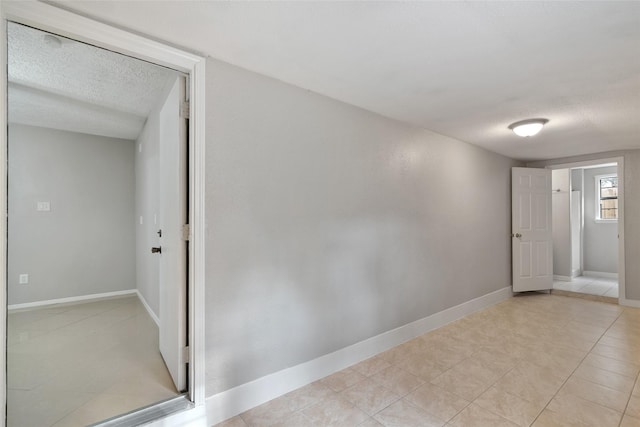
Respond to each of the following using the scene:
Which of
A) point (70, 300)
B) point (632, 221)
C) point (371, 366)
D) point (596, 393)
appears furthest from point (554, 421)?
point (70, 300)

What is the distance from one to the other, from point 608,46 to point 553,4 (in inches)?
27.2

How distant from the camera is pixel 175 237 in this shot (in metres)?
2.06

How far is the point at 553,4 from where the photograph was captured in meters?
1.43

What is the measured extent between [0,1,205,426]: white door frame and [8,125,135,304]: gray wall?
359cm

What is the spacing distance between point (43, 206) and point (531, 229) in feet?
24.2

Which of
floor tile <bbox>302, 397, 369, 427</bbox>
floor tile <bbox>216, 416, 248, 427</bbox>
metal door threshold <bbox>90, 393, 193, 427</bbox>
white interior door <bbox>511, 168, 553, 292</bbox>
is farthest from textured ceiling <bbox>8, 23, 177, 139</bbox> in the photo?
white interior door <bbox>511, 168, 553, 292</bbox>

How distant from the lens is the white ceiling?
1.50 metres

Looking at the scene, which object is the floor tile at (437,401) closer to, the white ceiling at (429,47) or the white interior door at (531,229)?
the white ceiling at (429,47)

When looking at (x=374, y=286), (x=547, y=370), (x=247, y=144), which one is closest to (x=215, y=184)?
(x=247, y=144)

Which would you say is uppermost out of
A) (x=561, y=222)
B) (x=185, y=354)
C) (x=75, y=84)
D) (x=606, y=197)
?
(x=75, y=84)

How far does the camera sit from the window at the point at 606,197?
6.30 metres

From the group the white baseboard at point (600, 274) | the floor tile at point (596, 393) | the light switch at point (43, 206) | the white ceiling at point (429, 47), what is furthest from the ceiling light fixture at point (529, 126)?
the light switch at point (43, 206)

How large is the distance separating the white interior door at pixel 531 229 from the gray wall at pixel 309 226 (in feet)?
6.31

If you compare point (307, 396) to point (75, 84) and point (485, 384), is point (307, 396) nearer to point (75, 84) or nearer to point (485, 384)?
point (485, 384)
